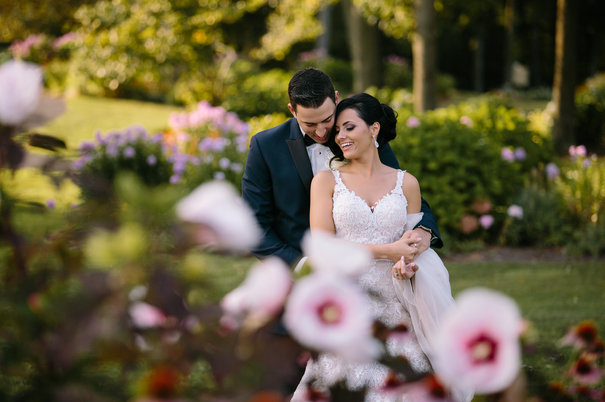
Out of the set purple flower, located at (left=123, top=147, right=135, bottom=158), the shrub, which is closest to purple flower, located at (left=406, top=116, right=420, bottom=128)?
the shrub

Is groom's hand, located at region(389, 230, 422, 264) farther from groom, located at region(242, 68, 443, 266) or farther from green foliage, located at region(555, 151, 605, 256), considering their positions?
green foliage, located at region(555, 151, 605, 256)

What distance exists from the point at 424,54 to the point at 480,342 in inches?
416

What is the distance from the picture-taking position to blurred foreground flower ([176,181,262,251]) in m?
0.88

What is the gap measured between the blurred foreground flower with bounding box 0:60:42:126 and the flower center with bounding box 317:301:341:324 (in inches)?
23.3

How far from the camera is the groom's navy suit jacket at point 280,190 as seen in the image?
3395mm

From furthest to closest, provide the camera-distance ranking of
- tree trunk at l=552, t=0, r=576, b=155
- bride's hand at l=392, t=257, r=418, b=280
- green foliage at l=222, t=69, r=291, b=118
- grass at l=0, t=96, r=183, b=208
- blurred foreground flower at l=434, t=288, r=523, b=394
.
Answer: grass at l=0, t=96, r=183, b=208, green foliage at l=222, t=69, r=291, b=118, tree trunk at l=552, t=0, r=576, b=155, bride's hand at l=392, t=257, r=418, b=280, blurred foreground flower at l=434, t=288, r=523, b=394

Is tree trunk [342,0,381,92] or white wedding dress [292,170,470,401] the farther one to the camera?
tree trunk [342,0,381,92]

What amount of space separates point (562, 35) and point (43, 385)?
1174 centimetres

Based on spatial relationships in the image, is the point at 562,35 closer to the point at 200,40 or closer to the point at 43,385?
the point at 200,40

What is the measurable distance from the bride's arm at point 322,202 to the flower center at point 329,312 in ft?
7.55

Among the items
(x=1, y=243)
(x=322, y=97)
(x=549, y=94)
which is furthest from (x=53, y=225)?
(x=549, y=94)

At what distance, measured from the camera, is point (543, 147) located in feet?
28.3

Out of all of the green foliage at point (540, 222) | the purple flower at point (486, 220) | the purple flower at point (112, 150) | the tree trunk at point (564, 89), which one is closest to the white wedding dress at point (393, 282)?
the purple flower at point (486, 220)

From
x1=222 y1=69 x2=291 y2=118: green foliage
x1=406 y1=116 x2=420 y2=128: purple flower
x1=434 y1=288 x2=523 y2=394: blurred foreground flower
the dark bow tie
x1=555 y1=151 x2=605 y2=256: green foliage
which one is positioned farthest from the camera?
x1=222 y1=69 x2=291 y2=118: green foliage
